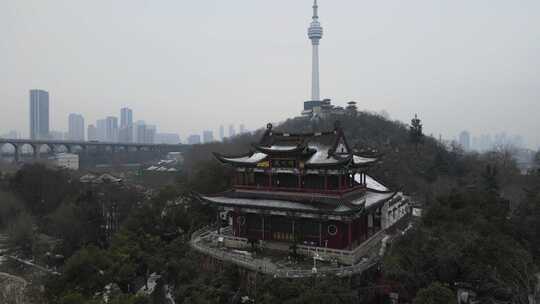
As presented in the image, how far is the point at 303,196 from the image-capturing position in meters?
23.4

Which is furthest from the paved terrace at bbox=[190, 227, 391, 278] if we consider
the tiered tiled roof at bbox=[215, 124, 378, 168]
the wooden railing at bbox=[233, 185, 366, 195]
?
the tiered tiled roof at bbox=[215, 124, 378, 168]

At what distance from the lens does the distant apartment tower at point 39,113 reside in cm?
15909

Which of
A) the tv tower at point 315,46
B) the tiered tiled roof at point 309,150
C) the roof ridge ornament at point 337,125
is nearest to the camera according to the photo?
the tiered tiled roof at point 309,150

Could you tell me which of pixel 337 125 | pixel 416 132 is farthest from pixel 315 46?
pixel 337 125

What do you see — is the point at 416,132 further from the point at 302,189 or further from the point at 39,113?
the point at 39,113

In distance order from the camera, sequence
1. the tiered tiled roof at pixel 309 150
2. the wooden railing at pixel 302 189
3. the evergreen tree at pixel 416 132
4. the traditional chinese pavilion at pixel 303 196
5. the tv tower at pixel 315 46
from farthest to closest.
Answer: the tv tower at pixel 315 46, the evergreen tree at pixel 416 132, the tiered tiled roof at pixel 309 150, the wooden railing at pixel 302 189, the traditional chinese pavilion at pixel 303 196

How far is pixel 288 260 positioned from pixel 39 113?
568ft

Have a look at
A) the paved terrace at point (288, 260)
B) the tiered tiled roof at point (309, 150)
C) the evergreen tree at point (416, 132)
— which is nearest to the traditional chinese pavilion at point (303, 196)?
the tiered tiled roof at point (309, 150)

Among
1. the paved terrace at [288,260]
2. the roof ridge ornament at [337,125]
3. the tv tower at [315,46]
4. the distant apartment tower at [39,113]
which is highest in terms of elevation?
the tv tower at [315,46]

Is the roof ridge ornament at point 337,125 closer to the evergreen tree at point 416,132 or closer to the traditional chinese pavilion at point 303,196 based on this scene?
the traditional chinese pavilion at point 303,196

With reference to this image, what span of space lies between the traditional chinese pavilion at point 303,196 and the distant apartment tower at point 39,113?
164m

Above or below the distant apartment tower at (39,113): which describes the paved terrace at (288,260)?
below

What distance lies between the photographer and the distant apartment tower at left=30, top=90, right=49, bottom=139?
15909cm

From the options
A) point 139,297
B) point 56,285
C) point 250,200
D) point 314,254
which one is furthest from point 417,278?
point 56,285
